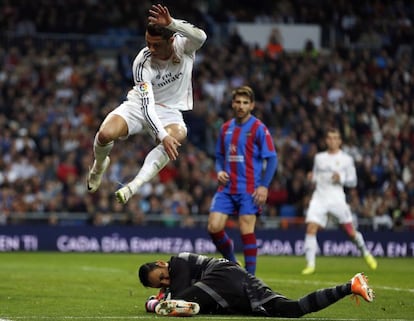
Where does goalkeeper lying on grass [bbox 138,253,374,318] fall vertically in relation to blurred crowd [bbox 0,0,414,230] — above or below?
below

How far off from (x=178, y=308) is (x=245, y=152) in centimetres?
515

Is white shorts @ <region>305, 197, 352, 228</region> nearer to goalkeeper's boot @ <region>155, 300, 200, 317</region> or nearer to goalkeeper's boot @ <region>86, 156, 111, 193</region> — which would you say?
goalkeeper's boot @ <region>86, 156, 111, 193</region>

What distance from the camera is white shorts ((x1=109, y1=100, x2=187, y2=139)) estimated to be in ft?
44.8

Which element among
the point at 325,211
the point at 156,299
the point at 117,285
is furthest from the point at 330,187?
the point at 156,299

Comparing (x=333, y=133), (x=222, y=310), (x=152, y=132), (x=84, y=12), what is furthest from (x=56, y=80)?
(x=222, y=310)

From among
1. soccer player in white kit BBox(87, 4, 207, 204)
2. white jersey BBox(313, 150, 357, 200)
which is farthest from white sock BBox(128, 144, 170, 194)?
white jersey BBox(313, 150, 357, 200)

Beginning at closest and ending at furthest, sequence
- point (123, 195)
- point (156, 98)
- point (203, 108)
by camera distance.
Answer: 1. point (123, 195)
2. point (156, 98)
3. point (203, 108)

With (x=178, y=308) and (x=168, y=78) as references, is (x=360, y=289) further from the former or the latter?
(x=168, y=78)

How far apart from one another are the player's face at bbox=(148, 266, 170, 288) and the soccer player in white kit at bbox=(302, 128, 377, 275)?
9.22m

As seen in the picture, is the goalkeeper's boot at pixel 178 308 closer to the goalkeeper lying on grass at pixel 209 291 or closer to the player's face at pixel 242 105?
the goalkeeper lying on grass at pixel 209 291

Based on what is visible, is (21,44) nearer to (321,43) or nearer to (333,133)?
(321,43)

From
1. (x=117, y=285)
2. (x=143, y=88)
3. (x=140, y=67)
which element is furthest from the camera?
(x=117, y=285)

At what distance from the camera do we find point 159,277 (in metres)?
11.6

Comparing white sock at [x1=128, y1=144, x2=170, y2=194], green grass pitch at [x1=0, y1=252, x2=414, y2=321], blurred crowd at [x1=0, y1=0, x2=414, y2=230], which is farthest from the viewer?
blurred crowd at [x1=0, y1=0, x2=414, y2=230]
